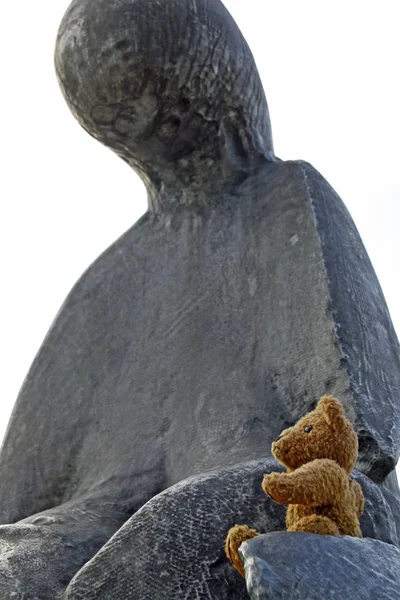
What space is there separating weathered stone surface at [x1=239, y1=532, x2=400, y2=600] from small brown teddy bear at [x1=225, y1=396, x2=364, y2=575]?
9 centimetres

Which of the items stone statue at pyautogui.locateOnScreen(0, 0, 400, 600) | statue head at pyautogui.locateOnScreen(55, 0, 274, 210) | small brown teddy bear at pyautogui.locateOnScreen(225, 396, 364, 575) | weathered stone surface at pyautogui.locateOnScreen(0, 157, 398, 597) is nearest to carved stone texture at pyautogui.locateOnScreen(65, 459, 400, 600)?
stone statue at pyautogui.locateOnScreen(0, 0, 400, 600)

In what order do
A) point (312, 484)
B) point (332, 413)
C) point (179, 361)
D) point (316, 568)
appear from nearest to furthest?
point (316, 568), point (312, 484), point (332, 413), point (179, 361)

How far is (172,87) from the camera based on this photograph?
4.21 meters

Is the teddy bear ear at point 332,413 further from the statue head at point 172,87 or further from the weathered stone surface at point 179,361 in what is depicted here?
the statue head at point 172,87

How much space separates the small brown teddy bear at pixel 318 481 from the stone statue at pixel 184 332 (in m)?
0.29

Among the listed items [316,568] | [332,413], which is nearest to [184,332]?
[332,413]

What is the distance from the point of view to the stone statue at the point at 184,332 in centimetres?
335

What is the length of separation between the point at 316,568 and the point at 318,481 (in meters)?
0.22

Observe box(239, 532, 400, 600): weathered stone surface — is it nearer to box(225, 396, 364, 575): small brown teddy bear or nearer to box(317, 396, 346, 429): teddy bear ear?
box(225, 396, 364, 575): small brown teddy bear

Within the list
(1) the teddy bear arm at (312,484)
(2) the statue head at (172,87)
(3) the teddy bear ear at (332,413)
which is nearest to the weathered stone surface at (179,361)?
(2) the statue head at (172,87)

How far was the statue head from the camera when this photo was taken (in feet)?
13.7

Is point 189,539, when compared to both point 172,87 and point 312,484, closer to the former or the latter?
point 312,484

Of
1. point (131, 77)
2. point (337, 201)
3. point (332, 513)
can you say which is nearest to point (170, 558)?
point (332, 513)

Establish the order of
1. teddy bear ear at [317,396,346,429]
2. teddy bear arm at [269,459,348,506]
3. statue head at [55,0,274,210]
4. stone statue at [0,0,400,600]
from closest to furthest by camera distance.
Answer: teddy bear arm at [269,459,348,506]
teddy bear ear at [317,396,346,429]
stone statue at [0,0,400,600]
statue head at [55,0,274,210]
